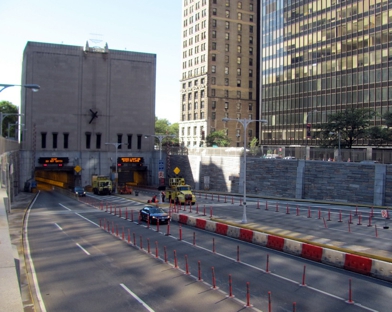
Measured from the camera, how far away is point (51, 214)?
141 ft

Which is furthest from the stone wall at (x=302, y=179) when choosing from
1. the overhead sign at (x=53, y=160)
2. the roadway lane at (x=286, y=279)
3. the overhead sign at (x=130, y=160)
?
the overhead sign at (x=53, y=160)

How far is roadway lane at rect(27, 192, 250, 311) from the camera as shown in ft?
49.6

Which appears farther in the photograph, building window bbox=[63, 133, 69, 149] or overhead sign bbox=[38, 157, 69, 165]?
building window bbox=[63, 133, 69, 149]

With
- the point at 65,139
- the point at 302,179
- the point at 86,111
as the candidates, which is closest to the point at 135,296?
the point at 302,179

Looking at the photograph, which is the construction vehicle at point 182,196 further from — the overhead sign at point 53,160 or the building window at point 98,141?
the building window at point 98,141

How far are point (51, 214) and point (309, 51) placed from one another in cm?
7161

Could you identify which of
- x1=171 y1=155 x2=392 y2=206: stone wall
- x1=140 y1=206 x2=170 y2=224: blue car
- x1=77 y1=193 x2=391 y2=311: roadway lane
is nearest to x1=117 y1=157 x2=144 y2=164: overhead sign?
x1=171 y1=155 x2=392 y2=206: stone wall

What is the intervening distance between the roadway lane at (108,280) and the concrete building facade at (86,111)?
182 ft

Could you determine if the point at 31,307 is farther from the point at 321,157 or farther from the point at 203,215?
the point at 321,157

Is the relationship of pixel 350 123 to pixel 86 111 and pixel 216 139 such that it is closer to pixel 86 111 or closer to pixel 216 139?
pixel 216 139

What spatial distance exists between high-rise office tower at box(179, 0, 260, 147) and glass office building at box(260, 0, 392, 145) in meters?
14.8

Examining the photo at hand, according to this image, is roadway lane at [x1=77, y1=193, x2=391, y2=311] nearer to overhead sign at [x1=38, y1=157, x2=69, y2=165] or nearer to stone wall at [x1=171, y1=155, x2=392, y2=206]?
stone wall at [x1=171, y1=155, x2=392, y2=206]

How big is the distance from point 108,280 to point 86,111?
7031 centimetres

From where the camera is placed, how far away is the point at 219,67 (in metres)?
119
